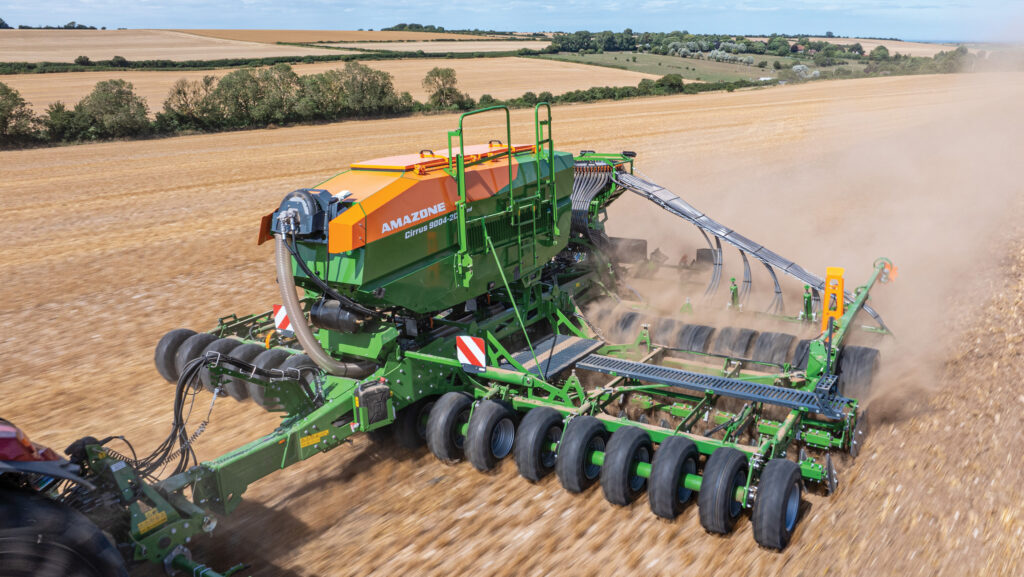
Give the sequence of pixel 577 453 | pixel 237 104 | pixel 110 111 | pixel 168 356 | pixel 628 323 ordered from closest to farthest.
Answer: pixel 577 453 < pixel 168 356 < pixel 628 323 < pixel 110 111 < pixel 237 104

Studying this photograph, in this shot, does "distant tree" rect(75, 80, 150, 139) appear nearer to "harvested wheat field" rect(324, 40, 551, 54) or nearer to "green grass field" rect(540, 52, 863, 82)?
"harvested wheat field" rect(324, 40, 551, 54)

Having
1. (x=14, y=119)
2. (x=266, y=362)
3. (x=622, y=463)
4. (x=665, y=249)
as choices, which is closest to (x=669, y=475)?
(x=622, y=463)

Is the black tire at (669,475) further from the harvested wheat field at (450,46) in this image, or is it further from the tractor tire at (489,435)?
the harvested wheat field at (450,46)

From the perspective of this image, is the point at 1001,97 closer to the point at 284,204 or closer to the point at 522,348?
the point at 522,348

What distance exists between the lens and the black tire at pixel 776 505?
202 inches

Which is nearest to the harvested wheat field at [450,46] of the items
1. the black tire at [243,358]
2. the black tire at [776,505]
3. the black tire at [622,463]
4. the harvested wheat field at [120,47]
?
the harvested wheat field at [120,47]

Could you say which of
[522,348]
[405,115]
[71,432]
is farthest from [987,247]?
[405,115]

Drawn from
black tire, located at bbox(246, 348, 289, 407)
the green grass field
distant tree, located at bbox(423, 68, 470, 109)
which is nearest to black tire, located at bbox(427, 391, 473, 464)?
black tire, located at bbox(246, 348, 289, 407)

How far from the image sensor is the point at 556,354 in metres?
7.96

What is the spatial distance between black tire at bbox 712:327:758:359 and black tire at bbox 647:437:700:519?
2.79 m

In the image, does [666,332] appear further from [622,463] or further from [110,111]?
[110,111]

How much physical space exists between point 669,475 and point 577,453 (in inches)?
29.8

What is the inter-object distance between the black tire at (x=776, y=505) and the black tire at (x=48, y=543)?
3.97 m

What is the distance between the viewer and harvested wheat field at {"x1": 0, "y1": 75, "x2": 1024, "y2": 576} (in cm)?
537
